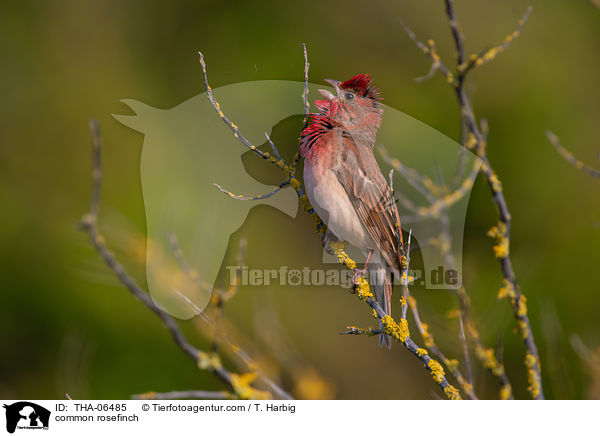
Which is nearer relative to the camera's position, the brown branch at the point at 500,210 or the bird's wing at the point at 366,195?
the brown branch at the point at 500,210

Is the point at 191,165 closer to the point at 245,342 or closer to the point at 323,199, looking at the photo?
the point at 323,199

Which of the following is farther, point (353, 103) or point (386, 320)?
point (353, 103)

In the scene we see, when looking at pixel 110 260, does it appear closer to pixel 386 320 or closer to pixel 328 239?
pixel 386 320

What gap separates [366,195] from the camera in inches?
121

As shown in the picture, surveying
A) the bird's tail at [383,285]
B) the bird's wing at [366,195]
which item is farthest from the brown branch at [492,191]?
the bird's tail at [383,285]

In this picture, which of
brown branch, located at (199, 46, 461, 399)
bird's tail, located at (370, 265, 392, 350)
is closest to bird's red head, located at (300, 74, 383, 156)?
brown branch, located at (199, 46, 461, 399)

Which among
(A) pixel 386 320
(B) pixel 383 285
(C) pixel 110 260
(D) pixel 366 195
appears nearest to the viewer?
(C) pixel 110 260

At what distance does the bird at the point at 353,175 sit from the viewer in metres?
2.92

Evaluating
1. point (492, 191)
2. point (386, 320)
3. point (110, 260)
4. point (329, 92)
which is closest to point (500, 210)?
point (492, 191)

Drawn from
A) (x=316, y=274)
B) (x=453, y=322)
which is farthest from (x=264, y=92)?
(x=453, y=322)

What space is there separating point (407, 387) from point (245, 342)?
269cm

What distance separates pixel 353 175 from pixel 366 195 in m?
0.13
